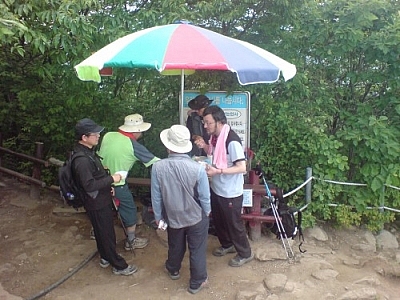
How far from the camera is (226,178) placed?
13.8ft

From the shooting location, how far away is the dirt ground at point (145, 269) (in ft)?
13.3

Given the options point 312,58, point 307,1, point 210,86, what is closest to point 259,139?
point 210,86

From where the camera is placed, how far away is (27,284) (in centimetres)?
426

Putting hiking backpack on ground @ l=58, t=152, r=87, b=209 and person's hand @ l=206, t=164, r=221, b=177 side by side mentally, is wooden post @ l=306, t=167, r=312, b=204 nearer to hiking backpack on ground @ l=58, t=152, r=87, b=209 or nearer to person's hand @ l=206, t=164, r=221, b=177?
person's hand @ l=206, t=164, r=221, b=177

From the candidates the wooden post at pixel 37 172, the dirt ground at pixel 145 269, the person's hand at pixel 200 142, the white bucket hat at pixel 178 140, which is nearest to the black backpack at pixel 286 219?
the dirt ground at pixel 145 269

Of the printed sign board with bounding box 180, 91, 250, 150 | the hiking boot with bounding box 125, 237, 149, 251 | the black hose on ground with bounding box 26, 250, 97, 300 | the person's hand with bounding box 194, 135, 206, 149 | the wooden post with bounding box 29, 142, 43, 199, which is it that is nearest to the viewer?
the black hose on ground with bounding box 26, 250, 97, 300

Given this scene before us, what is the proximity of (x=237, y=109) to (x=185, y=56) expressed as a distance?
5.24 feet

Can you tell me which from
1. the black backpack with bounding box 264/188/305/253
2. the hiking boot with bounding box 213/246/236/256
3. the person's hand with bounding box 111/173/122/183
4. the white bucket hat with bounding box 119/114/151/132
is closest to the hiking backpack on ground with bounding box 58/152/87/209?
the person's hand with bounding box 111/173/122/183

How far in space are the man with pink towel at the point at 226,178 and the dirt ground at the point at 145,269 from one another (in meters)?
0.32

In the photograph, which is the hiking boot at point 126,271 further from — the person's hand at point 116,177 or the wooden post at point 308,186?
the wooden post at point 308,186

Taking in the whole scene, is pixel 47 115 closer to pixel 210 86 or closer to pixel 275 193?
pixel 210 86

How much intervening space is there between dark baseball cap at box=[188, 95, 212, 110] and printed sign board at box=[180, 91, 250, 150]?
268 mm

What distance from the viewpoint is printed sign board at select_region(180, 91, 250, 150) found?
5.02 metres

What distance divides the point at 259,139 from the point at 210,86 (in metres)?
0.97
